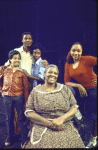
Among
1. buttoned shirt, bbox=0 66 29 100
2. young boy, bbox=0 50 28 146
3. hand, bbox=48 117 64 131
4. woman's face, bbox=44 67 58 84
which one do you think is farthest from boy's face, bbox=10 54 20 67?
hand, bbox=48 117 64 131

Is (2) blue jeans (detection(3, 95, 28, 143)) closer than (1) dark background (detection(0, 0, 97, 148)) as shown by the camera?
Yes

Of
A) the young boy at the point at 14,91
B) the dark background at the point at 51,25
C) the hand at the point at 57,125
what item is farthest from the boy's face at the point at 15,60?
the hand at the point at 57,125

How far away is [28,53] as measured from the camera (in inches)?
95.0

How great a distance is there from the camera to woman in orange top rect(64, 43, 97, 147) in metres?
2.19

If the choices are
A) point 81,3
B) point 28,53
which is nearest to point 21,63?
point 28,53

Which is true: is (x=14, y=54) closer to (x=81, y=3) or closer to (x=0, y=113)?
(x=0, y=113)

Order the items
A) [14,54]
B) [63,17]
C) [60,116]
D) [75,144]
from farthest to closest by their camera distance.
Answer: [63,17], [14,54], [60,116], [75,144]

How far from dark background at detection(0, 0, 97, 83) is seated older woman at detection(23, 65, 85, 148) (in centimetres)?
67

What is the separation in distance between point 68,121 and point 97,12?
2033 millimetres

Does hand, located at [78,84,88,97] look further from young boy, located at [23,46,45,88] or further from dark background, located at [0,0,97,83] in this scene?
young boy, located at [23,46,45,88]

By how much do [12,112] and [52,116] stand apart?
92 centimetres

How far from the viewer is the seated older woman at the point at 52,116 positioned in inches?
61.6

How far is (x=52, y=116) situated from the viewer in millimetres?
1710

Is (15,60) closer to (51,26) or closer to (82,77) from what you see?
(51,26)
